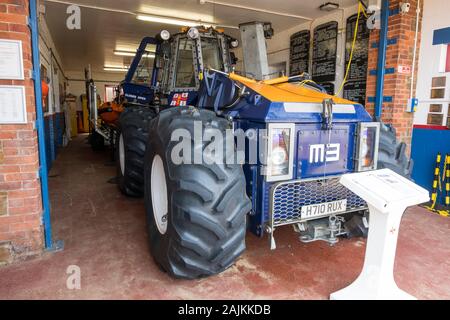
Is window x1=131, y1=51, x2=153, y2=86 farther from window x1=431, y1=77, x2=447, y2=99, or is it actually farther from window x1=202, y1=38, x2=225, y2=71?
window x1=431, y1=77, x2=447, y2=99

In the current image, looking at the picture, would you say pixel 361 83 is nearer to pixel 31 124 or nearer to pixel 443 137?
pixel 443 137

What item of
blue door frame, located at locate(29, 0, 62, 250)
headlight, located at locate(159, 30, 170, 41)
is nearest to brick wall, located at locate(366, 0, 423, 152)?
headlight, located at locate(159, 30, 170, 41)

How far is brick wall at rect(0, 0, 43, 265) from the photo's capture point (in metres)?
2.28

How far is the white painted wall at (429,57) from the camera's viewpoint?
4.09 m

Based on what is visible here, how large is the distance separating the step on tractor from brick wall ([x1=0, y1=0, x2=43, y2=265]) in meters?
0.91

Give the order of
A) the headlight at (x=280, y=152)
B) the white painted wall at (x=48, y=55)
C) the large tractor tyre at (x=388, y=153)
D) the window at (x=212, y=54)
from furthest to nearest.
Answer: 1. the white painted wall at (x=48, y=55)
2. the window at (x=212, y=54)
3. the large tractor tyre at (x=388, y=153)
4. the headlight at (x=280, y=152)

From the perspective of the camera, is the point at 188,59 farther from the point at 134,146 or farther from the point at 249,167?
the point at 249,167

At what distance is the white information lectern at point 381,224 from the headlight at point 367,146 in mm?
334

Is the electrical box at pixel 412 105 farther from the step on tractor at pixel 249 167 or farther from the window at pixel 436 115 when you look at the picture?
the step on tractor at pixel 249 167

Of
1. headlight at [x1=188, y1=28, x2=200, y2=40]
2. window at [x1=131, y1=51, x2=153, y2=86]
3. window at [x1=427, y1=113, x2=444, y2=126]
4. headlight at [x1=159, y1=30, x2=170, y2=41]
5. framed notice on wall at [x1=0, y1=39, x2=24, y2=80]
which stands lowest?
window at [x1=427, y1=113, x2=444, y2=126]

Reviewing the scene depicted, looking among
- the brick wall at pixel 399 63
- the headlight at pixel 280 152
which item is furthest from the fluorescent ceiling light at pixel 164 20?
the headlight at pixel 280 152

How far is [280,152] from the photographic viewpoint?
2.01 metres

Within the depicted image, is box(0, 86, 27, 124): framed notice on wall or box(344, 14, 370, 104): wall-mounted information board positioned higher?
box(344, 14, 370, 104): wall-mounted information board

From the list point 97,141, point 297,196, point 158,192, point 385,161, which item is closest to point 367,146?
point 385,161
